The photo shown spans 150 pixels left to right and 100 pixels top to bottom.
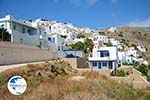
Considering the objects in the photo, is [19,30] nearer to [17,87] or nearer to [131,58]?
[17,87]

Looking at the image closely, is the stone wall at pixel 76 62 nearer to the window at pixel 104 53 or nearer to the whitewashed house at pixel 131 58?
the window at pixel 104 53

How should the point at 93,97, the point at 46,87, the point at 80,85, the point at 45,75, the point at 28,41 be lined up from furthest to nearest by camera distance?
the point at 28,41
the point at 45,75
the point at 80,85
the point at 46,87
the point at 93,97

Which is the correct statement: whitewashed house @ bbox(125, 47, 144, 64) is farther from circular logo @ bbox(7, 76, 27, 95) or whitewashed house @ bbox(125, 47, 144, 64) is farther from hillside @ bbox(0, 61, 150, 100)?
circular logo @ bbox(7, 76, 27, 95)

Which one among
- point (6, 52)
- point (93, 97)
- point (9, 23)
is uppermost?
point (9, 23)

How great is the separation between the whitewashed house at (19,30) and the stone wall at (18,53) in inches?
116

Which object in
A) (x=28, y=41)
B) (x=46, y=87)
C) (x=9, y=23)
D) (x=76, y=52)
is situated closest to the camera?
(x=46, y=87)

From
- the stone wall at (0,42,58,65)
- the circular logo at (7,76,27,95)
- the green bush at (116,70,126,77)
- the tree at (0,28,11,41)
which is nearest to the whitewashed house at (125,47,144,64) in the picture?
the green bush at (116,70,126,77)

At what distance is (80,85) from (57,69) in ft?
30.2

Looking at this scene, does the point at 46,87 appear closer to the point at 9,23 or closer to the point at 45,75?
the point at 45,75

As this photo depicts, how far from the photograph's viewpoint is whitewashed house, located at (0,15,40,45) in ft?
116

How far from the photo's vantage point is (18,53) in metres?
28.3

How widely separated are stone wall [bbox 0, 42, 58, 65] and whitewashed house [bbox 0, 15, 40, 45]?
2954 mm

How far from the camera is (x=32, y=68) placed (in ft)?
72.5

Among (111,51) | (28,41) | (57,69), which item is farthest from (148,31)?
(57,69)
